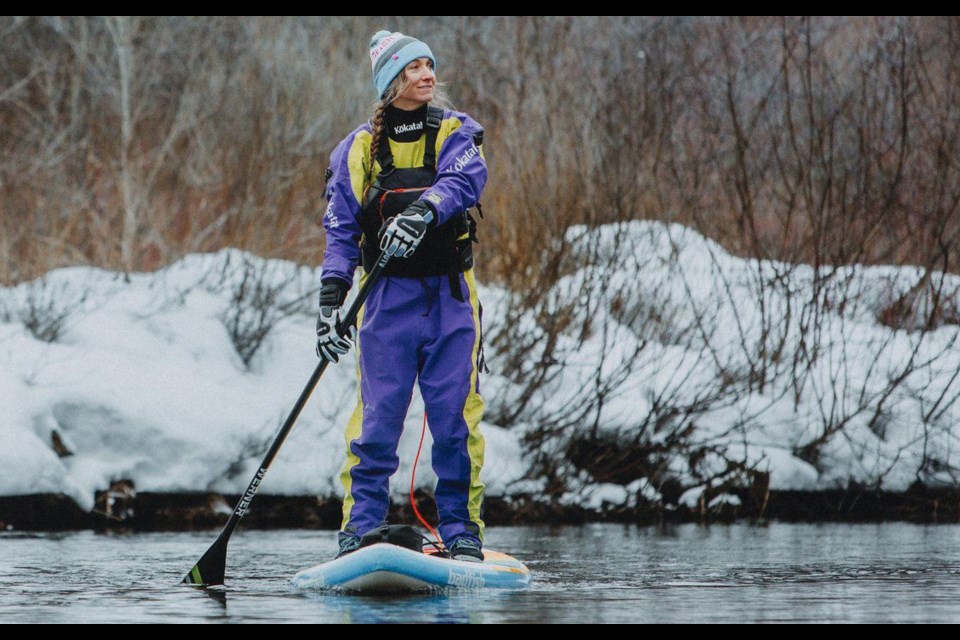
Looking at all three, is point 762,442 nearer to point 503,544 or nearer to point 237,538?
point 503,544

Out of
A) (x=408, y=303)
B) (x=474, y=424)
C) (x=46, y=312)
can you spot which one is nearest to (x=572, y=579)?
(x=474, y=424)

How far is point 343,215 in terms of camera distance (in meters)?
6.88

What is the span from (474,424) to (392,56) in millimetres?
1671

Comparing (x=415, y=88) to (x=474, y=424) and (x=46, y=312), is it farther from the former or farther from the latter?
(x=46, y=312)

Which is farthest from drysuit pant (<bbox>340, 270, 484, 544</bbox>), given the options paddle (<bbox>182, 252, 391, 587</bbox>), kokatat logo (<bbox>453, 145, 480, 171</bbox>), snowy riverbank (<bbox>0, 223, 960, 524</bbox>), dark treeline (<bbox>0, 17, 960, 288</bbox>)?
dark treeline (<bbox>0, 17, 960, 288</bbox>)

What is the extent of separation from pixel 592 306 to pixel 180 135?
34.0 ft

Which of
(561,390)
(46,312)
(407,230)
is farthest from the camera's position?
(561,390)

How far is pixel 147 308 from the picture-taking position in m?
12.0

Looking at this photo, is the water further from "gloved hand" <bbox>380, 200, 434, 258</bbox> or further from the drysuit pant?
"gloved hand" <bbox>380, 200, 434, 258</bbox>

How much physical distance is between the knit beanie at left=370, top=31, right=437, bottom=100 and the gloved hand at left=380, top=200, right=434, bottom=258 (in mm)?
657

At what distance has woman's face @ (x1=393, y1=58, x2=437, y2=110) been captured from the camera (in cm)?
687
